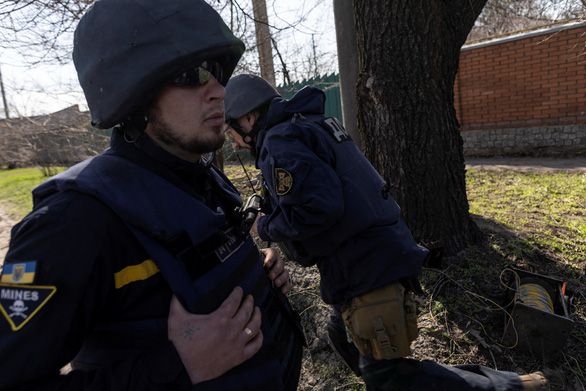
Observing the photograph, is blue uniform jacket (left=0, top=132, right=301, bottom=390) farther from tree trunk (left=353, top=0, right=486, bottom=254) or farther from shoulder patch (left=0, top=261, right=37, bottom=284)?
tree trunk (left=353, top=0, right=486, bottom=254)

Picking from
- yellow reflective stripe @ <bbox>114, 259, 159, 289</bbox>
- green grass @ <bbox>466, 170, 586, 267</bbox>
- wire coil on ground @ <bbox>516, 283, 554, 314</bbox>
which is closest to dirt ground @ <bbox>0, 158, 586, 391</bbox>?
wire coil on ground @ <bbox>516, 283, 554, 314</bbox>

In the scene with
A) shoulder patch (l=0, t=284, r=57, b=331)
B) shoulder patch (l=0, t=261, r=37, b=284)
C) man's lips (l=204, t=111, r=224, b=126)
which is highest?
man's lips (l=204, t=111, r=224, b=126)

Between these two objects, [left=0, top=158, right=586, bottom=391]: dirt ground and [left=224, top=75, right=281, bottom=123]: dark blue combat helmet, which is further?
[left=224, top=75, right=281, bottom=123]: dark blue combat helmet

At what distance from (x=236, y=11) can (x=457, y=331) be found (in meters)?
5.11

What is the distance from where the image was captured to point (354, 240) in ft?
6.12

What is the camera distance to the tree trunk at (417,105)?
3.07 metres

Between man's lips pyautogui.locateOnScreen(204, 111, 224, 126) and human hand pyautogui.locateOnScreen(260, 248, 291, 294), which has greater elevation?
man's lips pyautogui.locateOnScreen(204, 111, 224, 126)

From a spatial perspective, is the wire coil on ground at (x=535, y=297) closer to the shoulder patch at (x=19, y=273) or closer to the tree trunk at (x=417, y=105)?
the tree trunk at (x=417, y=105)

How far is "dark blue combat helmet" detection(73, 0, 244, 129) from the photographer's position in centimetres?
112

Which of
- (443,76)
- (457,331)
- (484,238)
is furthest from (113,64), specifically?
(484,238)

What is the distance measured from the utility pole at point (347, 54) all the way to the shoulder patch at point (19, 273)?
3734 mm

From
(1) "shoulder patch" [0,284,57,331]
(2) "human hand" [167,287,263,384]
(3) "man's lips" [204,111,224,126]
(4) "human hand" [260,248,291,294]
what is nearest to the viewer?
(1) "shoulder patch" [0,284,57,331]

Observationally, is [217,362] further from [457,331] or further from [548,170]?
[548,170]

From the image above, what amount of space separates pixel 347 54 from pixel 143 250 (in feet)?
12.0
